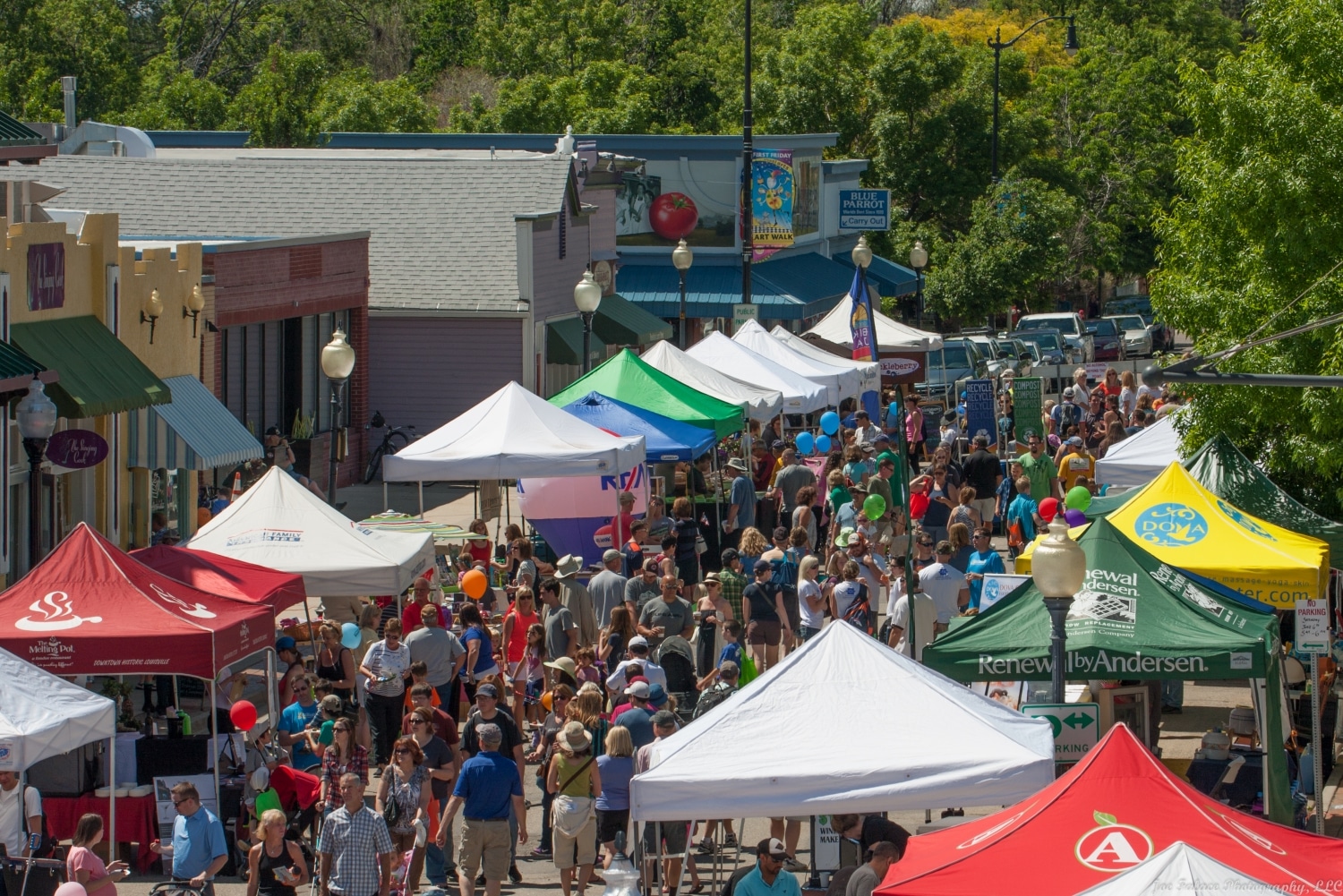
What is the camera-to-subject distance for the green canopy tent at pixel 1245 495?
1656 cm

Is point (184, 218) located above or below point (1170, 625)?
above

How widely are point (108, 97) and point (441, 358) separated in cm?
3534

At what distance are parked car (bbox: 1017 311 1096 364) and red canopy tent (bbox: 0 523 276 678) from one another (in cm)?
3753

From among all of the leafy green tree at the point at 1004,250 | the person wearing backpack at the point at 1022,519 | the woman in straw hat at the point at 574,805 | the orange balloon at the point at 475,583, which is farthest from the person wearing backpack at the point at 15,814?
the leafy green tree at the point at 1004,250

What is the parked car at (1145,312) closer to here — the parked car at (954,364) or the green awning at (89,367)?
the parked car at (954,364)

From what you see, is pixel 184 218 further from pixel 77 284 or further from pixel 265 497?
pixel 265 497

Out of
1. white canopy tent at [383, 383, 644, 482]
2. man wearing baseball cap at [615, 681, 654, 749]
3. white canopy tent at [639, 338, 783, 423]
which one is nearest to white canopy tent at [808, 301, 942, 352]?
white canopy tent at [639, 338, 783, 423]

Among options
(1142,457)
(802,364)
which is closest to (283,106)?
(802,364)

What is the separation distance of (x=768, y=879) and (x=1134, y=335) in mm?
46348

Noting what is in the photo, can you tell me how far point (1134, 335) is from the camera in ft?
176

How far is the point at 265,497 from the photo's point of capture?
16.4m

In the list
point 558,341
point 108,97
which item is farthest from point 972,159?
point 108,97

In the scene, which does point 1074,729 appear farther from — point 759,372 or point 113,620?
point 759,372

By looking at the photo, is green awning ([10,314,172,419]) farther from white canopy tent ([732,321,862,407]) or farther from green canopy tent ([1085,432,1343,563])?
white canopy tent ([732,321,862,407])
